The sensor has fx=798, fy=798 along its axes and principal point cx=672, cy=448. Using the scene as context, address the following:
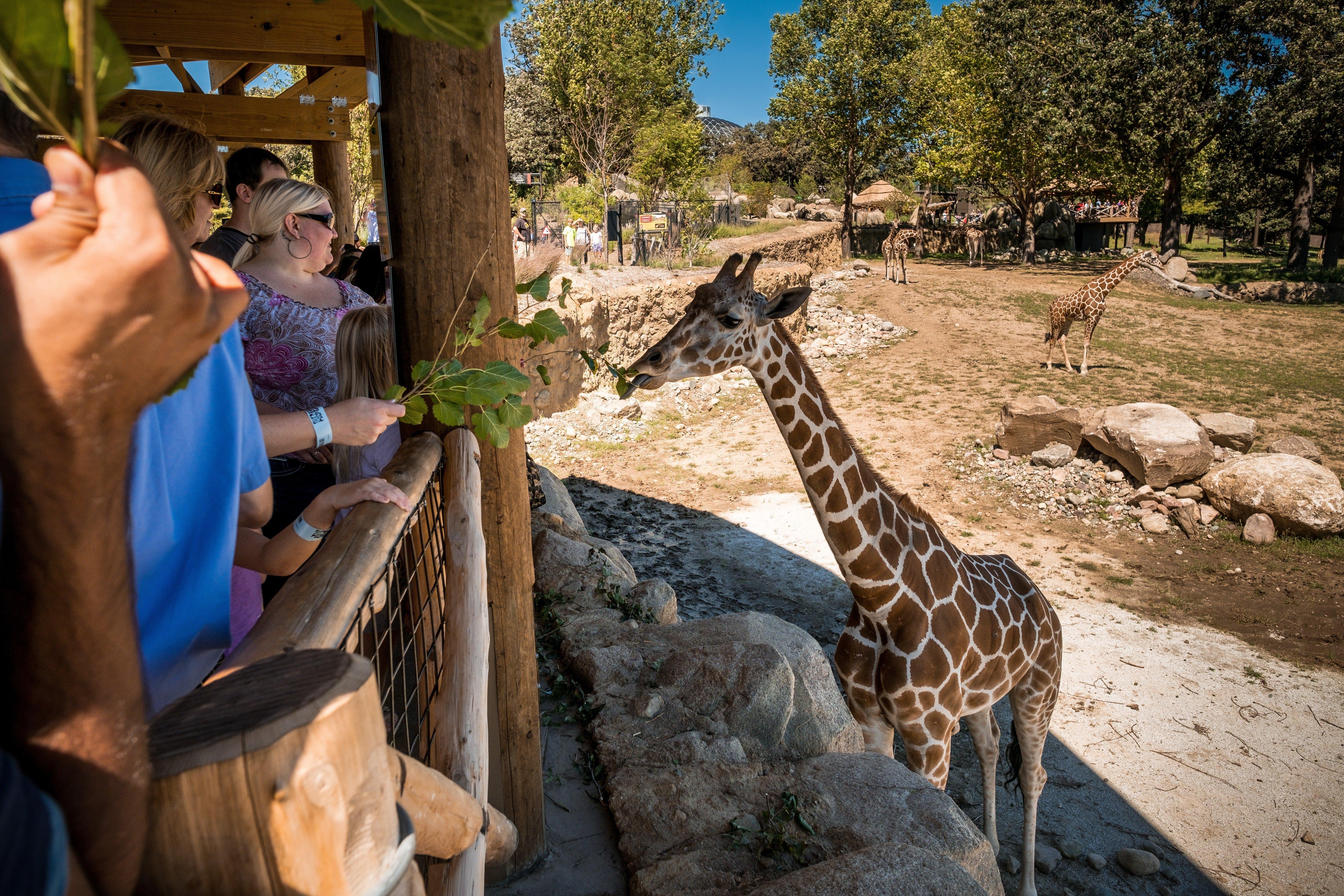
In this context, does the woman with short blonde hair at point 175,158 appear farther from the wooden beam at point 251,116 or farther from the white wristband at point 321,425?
the wooden beam at point 251,116

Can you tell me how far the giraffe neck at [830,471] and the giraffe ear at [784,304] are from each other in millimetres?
113

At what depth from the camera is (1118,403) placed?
10086 mm

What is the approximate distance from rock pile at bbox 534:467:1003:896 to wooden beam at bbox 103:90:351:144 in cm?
399

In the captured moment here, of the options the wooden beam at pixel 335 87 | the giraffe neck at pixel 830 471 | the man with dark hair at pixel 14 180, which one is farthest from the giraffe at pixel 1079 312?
the man with dark hair at pixel 14 180

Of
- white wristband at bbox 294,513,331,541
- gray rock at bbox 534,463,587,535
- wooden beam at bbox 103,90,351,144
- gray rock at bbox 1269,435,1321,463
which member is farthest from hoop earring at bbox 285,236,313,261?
gray rock at bbox 1269,435,1321,463

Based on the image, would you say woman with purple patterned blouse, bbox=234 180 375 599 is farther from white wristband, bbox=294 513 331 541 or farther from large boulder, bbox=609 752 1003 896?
large boulder, bbox=609 752 1003 896

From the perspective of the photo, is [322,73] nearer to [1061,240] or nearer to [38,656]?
[38,656]

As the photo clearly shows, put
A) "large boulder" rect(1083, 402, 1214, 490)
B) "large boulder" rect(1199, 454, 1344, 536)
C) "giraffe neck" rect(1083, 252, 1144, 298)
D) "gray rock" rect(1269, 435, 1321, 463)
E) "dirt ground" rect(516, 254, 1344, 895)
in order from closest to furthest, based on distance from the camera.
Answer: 1. "dirt ground" rect(516, 254, 1344, 895)
2. "large boulder" rect(1199, 454, 1344, 536)
3. "large boulder" rect(1083, 402, 1214, 490)
4. "gray rock" rect(1269, 435, 1321, 463)
5. "giraffe neck" rect(1083, 252, 1144, 298)

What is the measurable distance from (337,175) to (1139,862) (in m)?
→ 7.17

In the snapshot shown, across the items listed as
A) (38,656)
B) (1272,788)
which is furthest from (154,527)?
(1272,788)

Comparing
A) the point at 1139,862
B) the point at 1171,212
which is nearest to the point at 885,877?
the point at 1139,862

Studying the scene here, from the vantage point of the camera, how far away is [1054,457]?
27.0 ft

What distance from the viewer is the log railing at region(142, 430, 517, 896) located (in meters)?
0.60

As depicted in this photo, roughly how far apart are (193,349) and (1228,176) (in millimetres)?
38526
